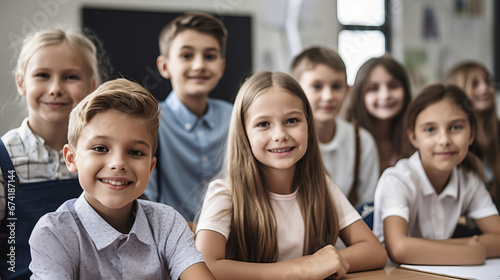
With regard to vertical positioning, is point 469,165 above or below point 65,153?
below

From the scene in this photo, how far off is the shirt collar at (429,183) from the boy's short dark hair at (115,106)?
2.92 feet

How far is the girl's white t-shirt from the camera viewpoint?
1255 mm

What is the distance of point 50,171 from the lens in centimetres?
124

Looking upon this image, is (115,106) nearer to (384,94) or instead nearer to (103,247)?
(103,247)

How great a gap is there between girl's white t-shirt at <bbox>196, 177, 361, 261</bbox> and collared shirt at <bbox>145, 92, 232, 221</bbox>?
1.16 ft

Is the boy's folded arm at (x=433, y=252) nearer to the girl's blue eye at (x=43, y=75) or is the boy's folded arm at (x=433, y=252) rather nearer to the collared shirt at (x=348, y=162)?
the collared shirt at (x=348, y=162)

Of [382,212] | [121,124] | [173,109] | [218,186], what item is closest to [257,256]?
[218,186]

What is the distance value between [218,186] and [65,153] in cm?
42

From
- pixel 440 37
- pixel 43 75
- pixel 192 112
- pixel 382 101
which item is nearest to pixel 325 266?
pixel 43 75

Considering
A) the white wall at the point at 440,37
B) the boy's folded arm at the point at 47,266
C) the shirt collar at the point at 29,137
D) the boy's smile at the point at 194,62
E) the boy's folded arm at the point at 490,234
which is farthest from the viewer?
the white wall at the point at 440,37

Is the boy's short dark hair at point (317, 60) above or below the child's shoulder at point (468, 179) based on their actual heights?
above

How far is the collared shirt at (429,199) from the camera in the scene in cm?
153

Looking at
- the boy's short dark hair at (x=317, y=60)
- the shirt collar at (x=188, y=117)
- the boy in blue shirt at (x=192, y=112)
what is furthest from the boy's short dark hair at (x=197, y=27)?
the boy's short dark hair at (x=317, y=60)

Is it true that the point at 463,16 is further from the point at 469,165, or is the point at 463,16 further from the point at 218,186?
the point at 218,186
